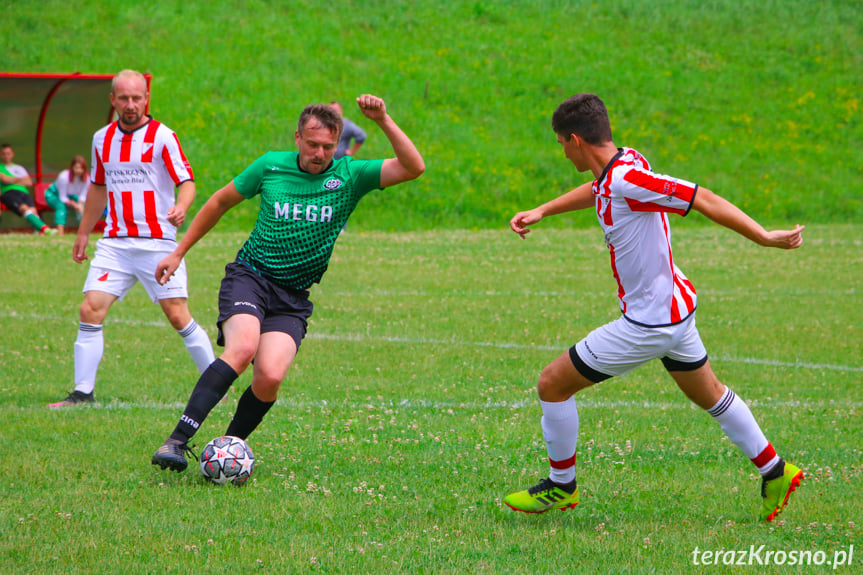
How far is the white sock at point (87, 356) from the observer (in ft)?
23.6

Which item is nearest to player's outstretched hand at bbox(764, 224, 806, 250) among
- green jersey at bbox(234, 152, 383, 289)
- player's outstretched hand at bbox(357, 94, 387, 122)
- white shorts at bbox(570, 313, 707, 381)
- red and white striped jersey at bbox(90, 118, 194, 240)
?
white shorts at bbox(570, 313, 707, 381)

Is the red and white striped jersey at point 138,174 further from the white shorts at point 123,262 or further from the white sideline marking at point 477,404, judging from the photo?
the white sideline marking at point 477,404

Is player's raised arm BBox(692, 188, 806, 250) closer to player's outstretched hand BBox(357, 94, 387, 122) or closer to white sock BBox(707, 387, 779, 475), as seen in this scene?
white sock BBox(707, 387, 779, 475)

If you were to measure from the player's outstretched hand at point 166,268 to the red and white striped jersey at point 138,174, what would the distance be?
155 centimetres

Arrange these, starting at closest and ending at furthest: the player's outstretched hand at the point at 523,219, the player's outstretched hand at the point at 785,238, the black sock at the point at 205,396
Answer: the player's outstretched hand at the point at 785,238
the player's outstretched hand at the point at 523,219
the black sock at the point at 205,396

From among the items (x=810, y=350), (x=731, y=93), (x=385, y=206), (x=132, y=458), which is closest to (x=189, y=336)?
(x=132, y=458)

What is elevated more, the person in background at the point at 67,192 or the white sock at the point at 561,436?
the white sock at the point at 561,436

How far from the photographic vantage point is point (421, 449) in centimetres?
598

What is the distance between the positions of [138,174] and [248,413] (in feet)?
8.45

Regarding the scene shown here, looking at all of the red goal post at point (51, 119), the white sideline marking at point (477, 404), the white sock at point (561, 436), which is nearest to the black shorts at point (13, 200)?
the red goal post at point (51, 119)

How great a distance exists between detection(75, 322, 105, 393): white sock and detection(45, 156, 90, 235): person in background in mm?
13943

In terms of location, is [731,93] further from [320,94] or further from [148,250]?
[148,250]

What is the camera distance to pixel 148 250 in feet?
23.8

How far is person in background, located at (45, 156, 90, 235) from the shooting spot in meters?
20.2
